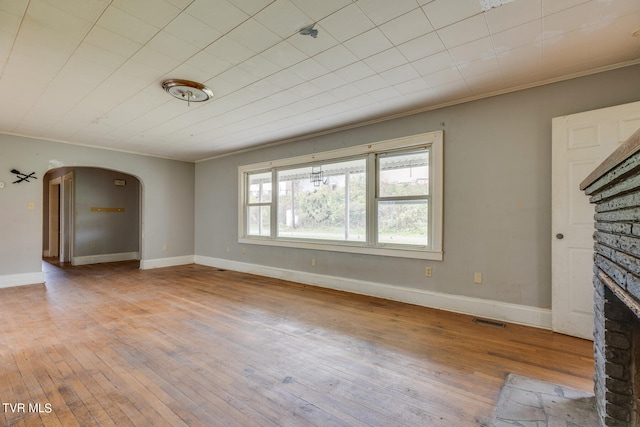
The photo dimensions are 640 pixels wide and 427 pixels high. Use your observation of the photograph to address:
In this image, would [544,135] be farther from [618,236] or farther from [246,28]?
[246,28]

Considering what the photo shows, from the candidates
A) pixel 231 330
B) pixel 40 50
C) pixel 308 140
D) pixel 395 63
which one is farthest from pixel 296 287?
pixel 40 50

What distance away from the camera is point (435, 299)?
364cm

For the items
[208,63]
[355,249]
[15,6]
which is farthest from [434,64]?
[15,6]

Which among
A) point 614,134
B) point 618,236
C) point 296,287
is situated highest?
point 614,134

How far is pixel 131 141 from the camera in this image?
17.7ft

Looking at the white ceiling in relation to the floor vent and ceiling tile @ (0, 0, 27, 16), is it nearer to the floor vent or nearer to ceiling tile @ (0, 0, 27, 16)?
ceiling tile @ (0, 0, 27, 16)

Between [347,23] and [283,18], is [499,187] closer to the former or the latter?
[347,23]

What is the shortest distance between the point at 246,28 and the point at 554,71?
2.76 m

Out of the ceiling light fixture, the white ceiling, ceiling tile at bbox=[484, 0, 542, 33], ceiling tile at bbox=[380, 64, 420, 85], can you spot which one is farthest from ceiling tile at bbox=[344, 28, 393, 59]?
ceiling tile at bbox=[484, 0, 542, 33]

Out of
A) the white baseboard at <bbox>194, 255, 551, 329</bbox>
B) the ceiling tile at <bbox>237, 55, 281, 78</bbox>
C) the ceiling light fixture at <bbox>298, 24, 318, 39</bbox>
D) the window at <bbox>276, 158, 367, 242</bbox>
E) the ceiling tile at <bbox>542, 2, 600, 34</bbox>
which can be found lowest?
the white baseboard at <bbox>194, 255, 551, 329</bbox>

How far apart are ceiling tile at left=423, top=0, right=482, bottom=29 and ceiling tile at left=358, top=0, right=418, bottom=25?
0.39 feet

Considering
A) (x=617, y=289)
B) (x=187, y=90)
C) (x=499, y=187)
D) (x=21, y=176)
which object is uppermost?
(x=187, y=90)

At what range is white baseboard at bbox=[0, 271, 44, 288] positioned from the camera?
480 cm

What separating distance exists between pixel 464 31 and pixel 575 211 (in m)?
1.95
